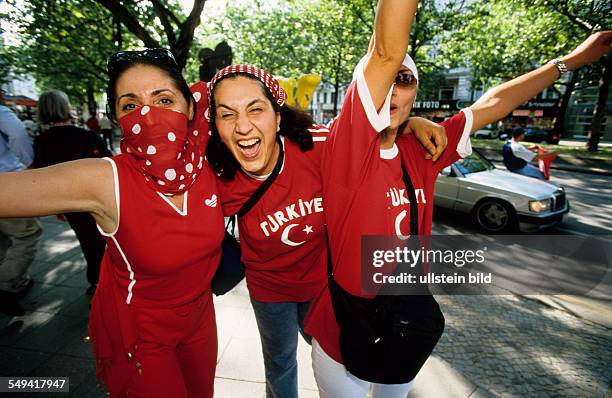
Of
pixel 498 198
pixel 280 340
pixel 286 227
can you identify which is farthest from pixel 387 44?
pixel 498 198

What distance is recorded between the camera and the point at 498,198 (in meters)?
5.98

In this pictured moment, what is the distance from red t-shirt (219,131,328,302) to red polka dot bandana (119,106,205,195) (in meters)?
0.35

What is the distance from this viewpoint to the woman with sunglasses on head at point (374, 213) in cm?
121

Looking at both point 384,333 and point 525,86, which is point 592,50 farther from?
point 384,333

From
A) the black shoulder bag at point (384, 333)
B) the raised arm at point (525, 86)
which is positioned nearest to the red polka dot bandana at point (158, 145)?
the black shoulder bag at point (384, 333)

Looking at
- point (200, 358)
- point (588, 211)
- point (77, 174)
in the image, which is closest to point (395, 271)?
point (200, 358)

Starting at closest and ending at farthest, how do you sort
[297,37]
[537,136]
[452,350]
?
[452,350]
[297,37]
[537,136]

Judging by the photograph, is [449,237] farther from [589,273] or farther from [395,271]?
[395,271]

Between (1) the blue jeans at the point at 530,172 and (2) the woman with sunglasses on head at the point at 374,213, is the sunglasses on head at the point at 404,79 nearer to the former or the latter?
(2) the woman with sunglasses on head at the point at 374,213

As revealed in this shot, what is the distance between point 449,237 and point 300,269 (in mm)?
4898

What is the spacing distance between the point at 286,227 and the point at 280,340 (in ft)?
2.69

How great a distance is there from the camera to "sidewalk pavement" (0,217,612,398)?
102 inches

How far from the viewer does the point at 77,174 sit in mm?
1314

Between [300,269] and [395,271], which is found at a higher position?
[395,271]
